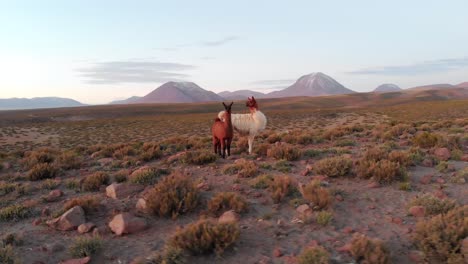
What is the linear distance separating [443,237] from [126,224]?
514 centimetres

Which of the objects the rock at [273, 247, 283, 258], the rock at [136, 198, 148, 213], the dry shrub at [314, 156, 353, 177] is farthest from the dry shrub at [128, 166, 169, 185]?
the rock at [273, 247, 283, 258]

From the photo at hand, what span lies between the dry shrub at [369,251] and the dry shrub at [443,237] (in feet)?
2.18

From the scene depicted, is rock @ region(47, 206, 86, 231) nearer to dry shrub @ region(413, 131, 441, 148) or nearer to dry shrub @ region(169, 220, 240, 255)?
dry shrub @ region(169, 220, 240, 255)

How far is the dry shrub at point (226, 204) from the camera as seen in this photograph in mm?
6625

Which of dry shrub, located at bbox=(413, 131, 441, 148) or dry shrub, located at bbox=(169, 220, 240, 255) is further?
dry shrub, located at bbox=(413, 131, 441, 148)

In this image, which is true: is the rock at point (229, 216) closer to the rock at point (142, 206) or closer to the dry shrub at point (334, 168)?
the rock at point (142, 206)

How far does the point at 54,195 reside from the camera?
8086 millimetres

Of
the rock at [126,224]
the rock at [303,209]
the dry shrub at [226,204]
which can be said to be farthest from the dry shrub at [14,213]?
the rock at [303,209]

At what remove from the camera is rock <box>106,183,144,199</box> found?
7772 mm

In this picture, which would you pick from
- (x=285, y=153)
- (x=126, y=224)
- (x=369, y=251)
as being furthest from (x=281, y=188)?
(x=285, y=153)

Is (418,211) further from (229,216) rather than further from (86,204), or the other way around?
(86,204)

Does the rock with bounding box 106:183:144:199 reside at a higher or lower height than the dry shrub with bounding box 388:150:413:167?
lower

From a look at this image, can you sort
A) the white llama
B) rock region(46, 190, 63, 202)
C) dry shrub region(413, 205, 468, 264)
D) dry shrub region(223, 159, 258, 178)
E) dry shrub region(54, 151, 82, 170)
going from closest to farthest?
dry shrub region(413, 205, 468, 264) < rock region(46, 190, 63, 202) < dry shrub region(223, 159, 258, 178) < the white llama < dry shrub region(54, 151, 82, 170)

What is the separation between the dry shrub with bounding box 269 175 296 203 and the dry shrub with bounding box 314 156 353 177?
1.36 meters
